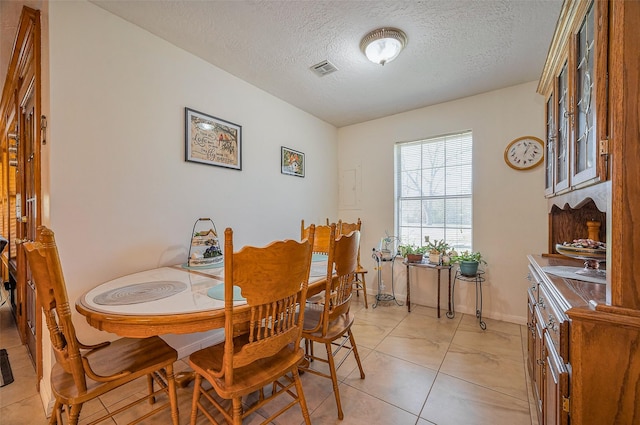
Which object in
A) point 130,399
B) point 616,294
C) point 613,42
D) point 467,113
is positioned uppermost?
point 467,113

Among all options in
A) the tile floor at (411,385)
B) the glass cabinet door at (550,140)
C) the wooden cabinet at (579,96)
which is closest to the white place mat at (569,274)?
the wooden cabinet at (579,96)

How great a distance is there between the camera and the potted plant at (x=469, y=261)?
2.95m

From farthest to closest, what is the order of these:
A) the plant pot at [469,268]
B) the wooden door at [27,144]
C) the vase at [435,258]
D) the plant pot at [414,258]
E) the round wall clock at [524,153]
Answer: the plant pot at [414,258] → the vase at [435,258] → the plant pot at [469,268] → the round wall clock at [524,153] → the wooden door at [27,144]

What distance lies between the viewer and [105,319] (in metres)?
1.14

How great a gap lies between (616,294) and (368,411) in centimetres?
144

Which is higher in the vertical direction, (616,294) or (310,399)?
(616,294)

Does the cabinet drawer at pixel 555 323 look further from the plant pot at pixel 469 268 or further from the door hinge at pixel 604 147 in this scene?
the plant pot at pixel 469 268

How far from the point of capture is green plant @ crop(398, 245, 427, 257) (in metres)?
3.38

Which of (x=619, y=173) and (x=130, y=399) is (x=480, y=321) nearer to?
(x=619, y=173)

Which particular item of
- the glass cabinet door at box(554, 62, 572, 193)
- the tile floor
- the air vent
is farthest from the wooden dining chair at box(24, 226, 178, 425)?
the glass cabinet door at box(554, 62, 572, 193)

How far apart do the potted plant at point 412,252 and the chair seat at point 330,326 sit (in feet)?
5.38

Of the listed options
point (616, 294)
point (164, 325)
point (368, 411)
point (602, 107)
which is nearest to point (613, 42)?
point (602, 107)

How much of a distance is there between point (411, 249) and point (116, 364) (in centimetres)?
306

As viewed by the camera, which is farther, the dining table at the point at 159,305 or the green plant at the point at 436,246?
the green plant at the point at 436,246
